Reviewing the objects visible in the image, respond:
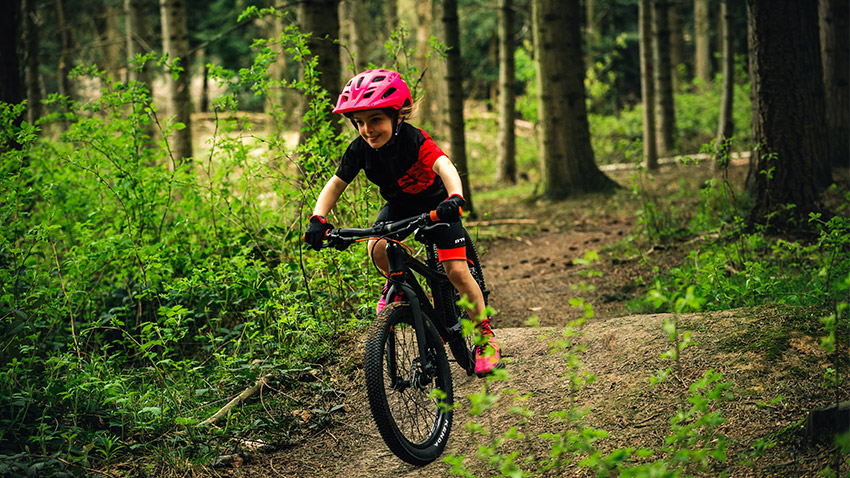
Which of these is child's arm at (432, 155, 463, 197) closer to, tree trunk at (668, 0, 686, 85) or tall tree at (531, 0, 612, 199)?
tall tree at (531, 0, 612, 199)

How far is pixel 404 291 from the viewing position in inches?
151

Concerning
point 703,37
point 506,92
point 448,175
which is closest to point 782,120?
point 448,175

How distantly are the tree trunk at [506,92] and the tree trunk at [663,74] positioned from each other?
385 centimetres

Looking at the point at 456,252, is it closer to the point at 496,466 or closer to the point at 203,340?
the point at 496,466

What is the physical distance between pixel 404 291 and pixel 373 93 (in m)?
1.14

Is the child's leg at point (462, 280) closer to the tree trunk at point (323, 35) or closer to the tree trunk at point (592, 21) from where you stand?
the tree trunk at point (323, 35)

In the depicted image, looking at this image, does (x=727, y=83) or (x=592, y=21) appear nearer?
(x=727, y=83)

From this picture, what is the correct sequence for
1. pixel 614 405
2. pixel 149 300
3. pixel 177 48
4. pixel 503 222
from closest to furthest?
pixel 614 405 → pixel 149 300 → pixel 177 48 → pixel 503 222

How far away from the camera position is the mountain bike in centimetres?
357

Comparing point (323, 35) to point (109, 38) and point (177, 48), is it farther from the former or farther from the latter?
point (109, 38)

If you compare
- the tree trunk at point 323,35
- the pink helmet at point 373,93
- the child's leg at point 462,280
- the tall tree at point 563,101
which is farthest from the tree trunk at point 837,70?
the pink helmet at point 373,93

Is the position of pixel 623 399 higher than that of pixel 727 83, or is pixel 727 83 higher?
pixel 727 83

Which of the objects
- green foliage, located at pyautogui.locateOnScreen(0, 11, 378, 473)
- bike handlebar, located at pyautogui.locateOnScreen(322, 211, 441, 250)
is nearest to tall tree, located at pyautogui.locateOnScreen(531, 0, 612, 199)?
green foliage, located at pyautogui.locateOnScreen(0, 11, 378, 473)

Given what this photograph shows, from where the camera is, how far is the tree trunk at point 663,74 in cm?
1648
